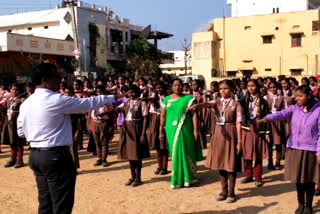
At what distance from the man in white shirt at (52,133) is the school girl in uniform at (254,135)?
3073 millimetres

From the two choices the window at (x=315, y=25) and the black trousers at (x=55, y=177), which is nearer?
the black trousers at (x=55, y=177)

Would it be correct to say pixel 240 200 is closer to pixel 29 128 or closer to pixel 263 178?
pixel 263 178

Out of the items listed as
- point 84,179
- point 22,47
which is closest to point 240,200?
point 84,179

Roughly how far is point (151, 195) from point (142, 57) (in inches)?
1199

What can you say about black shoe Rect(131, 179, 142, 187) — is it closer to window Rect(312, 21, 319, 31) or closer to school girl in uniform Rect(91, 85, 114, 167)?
school girl in uniform Rect(91, 85, 114, 167)

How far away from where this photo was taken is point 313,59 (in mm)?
29406

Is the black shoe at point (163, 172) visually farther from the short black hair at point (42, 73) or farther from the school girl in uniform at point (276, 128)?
the short black hair at point (42, 73)

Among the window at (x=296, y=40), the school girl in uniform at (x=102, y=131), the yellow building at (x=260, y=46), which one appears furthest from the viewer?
the window at (x=296, y=40)

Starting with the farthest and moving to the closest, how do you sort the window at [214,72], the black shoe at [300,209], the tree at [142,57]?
the tree at [142,57], the window at [214,72], the black shoe at [300,209]

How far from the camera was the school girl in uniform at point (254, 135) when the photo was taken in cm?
623

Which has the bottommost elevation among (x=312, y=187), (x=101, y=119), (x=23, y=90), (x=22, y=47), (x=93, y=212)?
(x=93, y=212)

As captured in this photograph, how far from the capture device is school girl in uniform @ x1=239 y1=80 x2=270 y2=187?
20.5ft

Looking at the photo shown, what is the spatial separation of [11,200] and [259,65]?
91.5ft

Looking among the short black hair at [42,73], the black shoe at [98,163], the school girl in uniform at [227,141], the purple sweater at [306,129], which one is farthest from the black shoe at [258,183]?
the short black hair at [42,73]
